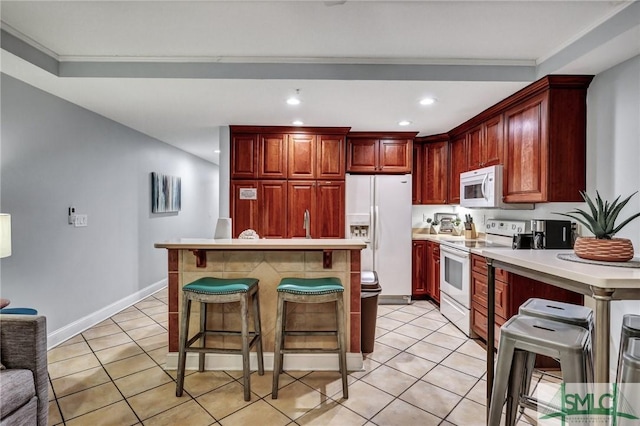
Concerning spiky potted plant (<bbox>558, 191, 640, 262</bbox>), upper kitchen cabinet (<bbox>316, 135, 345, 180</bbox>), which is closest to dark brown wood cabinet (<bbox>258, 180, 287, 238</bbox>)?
upper kitchen cabinet (<bbox>316, 135, 345, 180</bbox>)

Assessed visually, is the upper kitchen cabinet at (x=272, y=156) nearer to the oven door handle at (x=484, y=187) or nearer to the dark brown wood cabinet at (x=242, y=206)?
the dark brown wood cabinet at (x=242, y=206)

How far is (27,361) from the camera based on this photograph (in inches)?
62.8

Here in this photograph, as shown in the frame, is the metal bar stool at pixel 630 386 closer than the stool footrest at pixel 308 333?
Yes

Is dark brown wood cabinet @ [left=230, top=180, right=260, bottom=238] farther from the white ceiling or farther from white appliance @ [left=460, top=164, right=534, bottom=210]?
white appliance @ [left=460, top=164, right=534, bottom=210]

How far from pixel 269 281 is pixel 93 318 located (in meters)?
2.27

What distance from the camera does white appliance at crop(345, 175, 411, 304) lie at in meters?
4.15

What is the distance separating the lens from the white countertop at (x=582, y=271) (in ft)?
3.63

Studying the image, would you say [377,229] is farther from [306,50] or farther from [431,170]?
[306,50]

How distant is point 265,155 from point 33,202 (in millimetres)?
2240

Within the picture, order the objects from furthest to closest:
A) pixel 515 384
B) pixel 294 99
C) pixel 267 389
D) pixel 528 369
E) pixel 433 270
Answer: pixel 433 270
pixel 294 99
pixel 267 389
pixel 528 369
pixel 515 384

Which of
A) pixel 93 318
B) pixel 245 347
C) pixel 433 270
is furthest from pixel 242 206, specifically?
pixel 433 270

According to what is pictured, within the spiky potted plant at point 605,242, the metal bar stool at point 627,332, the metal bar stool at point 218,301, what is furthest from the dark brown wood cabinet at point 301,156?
the metal bar stool at point 627,332

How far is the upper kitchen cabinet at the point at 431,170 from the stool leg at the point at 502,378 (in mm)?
3211

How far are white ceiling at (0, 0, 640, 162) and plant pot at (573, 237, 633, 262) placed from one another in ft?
4.47
